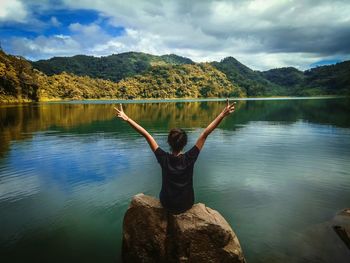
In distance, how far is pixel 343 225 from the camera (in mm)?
12219

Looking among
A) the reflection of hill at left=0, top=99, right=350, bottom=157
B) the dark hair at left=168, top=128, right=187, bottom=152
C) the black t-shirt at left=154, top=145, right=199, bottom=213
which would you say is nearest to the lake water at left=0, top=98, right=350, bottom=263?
the black t-shirt at left=154, top=145, right=199, bottom=213

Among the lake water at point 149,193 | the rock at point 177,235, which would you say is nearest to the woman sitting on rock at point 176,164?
the rock at point 177,235

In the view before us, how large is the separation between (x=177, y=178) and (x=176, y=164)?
41 centimetres

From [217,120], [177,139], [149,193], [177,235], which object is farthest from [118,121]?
[217,120]

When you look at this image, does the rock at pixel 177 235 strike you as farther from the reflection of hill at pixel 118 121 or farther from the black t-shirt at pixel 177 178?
the reflection of hill at pixel 118 121

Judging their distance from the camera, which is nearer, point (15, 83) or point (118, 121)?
point (118, 121)

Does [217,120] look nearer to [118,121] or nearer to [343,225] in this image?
[343,225]

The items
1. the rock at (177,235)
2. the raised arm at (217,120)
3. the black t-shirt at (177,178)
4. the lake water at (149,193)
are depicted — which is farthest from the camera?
the lake water at (149,193)

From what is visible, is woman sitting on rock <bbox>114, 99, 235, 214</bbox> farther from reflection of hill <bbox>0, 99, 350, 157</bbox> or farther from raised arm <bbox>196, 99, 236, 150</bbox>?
reflection of hill <bbox>0, 99, 350, 157</bbox>

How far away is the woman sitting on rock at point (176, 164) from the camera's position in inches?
310

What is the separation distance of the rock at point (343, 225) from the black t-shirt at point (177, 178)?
6792mm

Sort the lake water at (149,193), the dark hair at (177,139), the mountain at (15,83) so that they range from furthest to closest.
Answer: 1. the mountain at (15,83)
2. the lake water at (149,193)
3. the dark hair at (177,139)

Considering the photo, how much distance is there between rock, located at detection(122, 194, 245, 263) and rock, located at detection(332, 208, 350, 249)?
528 cm

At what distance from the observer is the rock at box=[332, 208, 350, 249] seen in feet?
36.7
